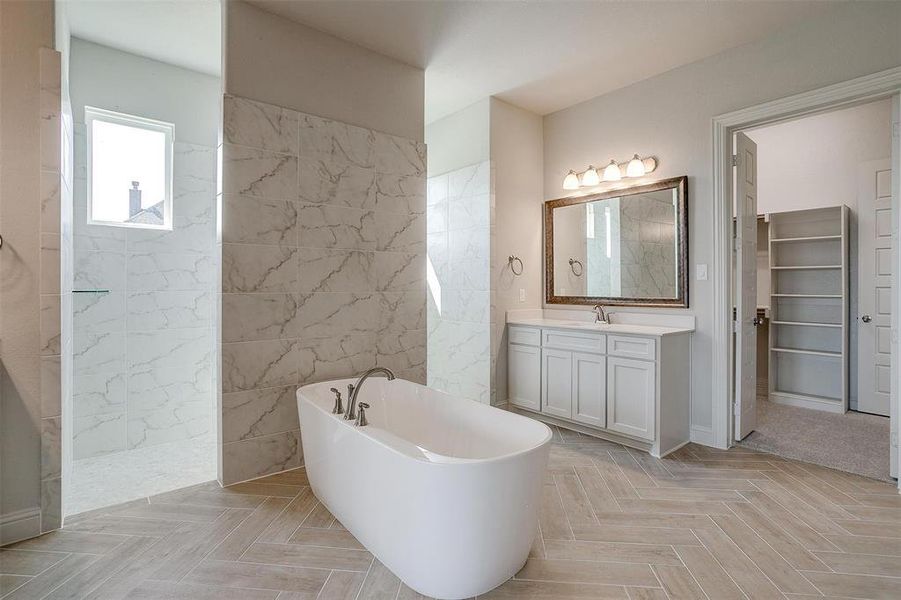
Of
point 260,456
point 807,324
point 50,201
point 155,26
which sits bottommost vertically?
point 260,456

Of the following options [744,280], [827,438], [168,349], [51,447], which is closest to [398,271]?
[168,349]

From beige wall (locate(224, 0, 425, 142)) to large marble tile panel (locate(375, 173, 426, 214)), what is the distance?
0.34m

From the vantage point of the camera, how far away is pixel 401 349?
3414 mm

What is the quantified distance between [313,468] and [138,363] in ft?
5.86

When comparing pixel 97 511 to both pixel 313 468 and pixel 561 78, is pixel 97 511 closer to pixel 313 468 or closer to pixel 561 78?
pixel 313 468

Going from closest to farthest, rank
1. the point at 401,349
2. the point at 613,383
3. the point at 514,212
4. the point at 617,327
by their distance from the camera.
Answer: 1. the point at 613,383
2. the point at 401,349
3. the point at 617,327
4. the point at 514,212

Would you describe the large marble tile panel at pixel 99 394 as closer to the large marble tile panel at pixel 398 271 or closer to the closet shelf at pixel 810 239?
the large marble tile panel at pixel 398 271

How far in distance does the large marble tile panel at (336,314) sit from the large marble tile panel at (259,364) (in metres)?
0.16

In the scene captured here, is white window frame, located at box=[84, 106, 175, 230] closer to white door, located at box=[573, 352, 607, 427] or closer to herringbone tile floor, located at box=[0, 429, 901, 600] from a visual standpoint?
herringbone tile floor, located at box=[0, 429, 901, 600]

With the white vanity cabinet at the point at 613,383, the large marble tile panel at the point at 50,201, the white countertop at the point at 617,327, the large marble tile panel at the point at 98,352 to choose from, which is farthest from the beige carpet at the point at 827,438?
the large marble tile panel at the point at 98,352

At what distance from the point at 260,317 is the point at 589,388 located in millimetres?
2438

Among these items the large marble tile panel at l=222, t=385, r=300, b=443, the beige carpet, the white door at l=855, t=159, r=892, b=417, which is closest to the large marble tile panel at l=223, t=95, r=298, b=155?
the large marble tile panel at l=222, t=385, r=300, b=443

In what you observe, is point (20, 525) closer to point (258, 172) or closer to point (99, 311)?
point (99, 311)

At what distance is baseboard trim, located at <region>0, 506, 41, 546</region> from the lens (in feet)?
6.65
